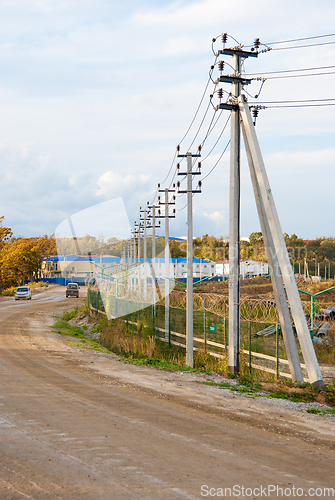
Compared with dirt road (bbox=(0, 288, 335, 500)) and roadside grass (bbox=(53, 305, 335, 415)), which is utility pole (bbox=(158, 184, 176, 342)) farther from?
dirt road (bbox=(0, 288, 335, 500))

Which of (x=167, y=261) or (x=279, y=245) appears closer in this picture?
(x=279, y=245)

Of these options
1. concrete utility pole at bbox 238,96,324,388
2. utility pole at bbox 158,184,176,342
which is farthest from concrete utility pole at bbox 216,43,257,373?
utility pole at bbox 158,184,176,342

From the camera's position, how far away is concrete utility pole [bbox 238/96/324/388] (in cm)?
1038

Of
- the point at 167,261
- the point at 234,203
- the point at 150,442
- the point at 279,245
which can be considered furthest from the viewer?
the point at 167,261

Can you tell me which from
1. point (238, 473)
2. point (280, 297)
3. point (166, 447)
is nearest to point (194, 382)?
point (280, 297)

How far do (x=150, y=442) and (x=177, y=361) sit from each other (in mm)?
9506

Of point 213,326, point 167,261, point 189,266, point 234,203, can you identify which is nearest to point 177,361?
point 213,326

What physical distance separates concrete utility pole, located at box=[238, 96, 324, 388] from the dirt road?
5.75 ft

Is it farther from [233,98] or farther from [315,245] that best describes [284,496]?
[315,245]

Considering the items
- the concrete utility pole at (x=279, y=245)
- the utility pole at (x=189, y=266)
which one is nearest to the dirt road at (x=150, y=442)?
the concrete utility pole at (x=279, y=245)

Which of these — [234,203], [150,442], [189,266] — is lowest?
[150,442]

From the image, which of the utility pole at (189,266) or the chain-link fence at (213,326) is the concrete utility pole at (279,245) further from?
the utility pole at (189,266)

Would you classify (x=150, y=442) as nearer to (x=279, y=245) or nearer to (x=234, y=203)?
(x=279, y=245)

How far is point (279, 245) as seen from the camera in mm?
10891
